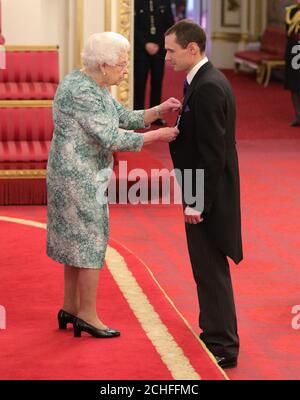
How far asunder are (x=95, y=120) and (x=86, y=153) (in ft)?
0.59

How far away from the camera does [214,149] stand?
4934 millimetres

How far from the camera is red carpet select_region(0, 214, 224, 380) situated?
4.86 metres

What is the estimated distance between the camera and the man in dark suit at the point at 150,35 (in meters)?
12.6

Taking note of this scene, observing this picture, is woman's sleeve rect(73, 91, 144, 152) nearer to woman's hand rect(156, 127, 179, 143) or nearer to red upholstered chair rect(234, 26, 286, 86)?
woman's hand rect(156, 127, 179, 143)

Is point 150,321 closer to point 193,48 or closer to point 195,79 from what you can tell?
point 195,79

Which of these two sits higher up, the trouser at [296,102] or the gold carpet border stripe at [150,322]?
the gold carpet border stripe at [150,322]

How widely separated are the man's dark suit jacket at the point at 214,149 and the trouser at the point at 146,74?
7.66m

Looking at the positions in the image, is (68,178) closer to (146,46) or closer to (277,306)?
(277,306)

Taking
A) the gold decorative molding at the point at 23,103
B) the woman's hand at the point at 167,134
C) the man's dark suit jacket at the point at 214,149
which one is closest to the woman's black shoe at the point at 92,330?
the man's dark suit jacket at the point at 214,149

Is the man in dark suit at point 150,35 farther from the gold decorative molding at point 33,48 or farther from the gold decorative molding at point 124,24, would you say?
the gold decorative molding at point 33,48

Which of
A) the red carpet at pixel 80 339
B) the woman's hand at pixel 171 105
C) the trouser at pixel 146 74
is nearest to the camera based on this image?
the red carpet at pixel 80 339

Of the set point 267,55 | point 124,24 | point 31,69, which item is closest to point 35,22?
point 31,69

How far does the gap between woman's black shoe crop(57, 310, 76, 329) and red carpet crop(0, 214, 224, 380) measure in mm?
38
